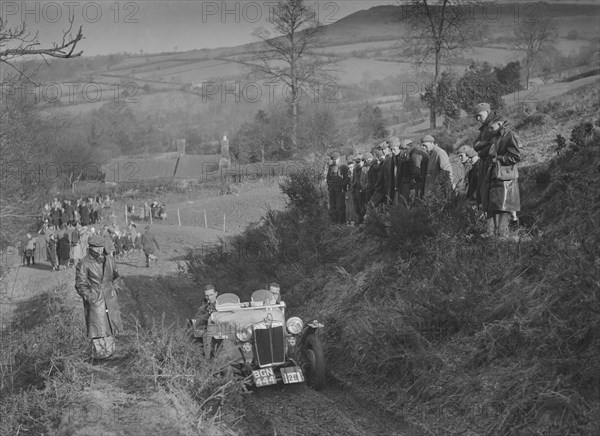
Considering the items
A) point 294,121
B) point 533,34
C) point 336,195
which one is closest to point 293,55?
point 294,121

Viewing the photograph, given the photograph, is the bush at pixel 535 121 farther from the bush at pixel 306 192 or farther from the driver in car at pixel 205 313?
the driver in car at pixel 205 313

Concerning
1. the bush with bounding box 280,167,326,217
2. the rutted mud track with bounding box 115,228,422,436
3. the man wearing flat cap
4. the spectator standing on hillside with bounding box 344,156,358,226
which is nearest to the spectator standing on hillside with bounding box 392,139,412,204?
the man wearing flat cap

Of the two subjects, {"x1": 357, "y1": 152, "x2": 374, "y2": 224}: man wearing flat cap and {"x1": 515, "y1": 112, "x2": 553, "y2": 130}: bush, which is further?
{"x1": 515, "y1": 112, "x2": 553, "y2": 130}: bush

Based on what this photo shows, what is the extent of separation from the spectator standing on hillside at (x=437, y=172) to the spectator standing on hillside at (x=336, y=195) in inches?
178

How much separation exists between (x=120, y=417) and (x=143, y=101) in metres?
142

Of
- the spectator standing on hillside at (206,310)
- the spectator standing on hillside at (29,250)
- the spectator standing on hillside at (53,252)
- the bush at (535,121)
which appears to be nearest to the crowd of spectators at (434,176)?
the spectator standing on hillside at (206,310)

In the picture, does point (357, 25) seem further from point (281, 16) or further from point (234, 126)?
point (281, 16)

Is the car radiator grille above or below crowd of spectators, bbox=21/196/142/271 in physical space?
above

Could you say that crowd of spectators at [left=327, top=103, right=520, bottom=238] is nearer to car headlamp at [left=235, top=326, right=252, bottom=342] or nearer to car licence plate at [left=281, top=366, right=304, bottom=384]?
car licence plate at [left=281, top=366, right=304, bottom=384]

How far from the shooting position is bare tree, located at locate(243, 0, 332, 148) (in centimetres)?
5106

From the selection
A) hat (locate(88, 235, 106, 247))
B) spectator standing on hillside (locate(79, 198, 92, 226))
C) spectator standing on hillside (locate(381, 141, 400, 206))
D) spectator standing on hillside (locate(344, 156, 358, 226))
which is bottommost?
spectator standing on hillside (locate(79, 198, 92, 226))

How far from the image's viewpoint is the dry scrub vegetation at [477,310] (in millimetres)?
6918

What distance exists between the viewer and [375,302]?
11.2 meters

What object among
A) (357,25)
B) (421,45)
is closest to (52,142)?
(421,45)
